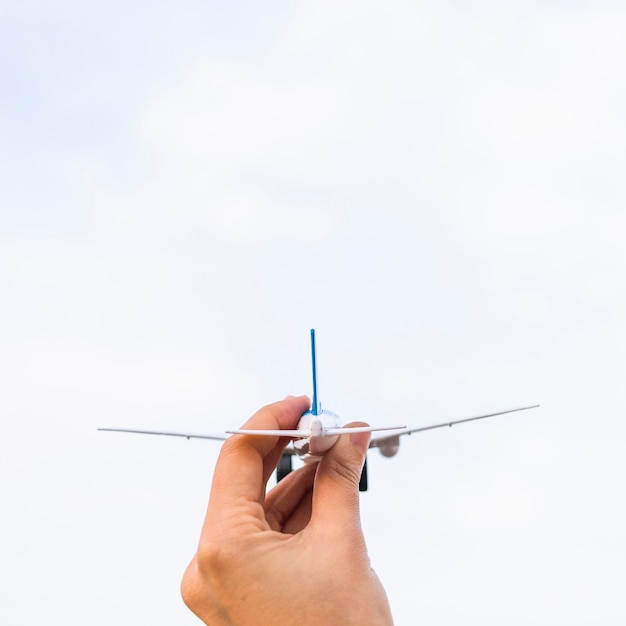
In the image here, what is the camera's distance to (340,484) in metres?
11.3

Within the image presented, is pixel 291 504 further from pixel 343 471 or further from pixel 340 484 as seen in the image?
pixel 340 484

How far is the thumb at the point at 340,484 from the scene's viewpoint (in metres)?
10.3

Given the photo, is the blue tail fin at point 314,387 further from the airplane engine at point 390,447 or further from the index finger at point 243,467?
the airplane engine at point 390,447

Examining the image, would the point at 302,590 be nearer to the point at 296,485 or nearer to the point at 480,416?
the point at 296,485

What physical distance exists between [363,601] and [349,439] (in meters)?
3.81

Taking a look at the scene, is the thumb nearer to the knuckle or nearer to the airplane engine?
the knuckle

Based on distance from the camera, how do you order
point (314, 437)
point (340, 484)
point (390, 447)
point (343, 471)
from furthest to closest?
1. point (390, 447)
2. point (314, 437)
3. point (343, 471)
4. point (340, 484)

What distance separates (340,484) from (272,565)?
2.22m

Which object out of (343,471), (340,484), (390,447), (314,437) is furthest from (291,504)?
(390,447)

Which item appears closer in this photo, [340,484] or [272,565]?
[272,565]

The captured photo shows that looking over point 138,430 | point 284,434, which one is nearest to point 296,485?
point 284,434

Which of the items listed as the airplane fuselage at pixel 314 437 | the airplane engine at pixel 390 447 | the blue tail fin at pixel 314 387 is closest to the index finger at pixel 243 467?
the airplane fuselage at pixel 314 437

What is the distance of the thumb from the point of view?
10.3 metres

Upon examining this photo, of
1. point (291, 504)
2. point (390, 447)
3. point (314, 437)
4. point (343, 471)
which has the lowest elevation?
point (291, 504)
